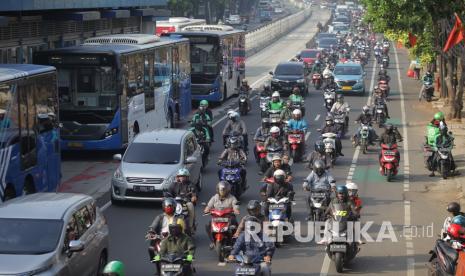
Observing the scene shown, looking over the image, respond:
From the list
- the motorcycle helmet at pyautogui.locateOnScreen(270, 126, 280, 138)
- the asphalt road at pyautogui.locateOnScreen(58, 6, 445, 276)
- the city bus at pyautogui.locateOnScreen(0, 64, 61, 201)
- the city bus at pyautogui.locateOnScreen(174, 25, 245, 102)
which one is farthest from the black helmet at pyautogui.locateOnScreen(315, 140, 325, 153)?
the city bus at pyautogui.locateOnScreen(174, 25, 245, 102)

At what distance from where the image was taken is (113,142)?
97.3 ft

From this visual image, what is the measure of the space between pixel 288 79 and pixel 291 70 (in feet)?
3.45

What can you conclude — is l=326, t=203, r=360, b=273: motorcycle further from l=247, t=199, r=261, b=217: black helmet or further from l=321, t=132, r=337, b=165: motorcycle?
l=321, t=132, r=337, b=165: motorcycle

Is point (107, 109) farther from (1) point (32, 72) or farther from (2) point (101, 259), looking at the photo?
(2) point (101, 259)

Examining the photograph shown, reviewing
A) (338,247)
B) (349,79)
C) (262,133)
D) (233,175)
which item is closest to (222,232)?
(338,247)

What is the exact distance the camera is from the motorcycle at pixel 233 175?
23.1 meters

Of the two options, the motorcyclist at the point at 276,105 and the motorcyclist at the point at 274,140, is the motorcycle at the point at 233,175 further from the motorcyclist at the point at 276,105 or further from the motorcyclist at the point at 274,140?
the motorcyclist at the point at 276,105

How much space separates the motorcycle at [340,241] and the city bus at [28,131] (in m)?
6.29

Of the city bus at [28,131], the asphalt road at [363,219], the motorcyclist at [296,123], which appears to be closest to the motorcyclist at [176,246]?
the asphalt road at [363,219]

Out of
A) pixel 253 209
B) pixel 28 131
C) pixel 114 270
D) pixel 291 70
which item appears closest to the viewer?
pixel 114 270

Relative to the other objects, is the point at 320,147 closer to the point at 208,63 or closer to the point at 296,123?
the point at 296,123

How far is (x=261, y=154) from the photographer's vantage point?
93.0 feet

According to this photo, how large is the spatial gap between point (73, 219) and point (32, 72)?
7.82 meters

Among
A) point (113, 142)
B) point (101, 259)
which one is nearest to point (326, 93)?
point (113, 142)
